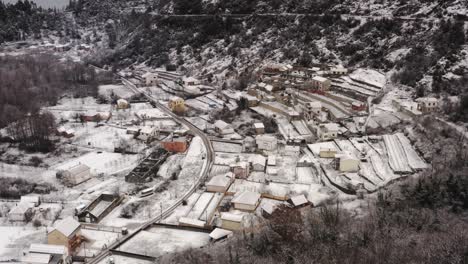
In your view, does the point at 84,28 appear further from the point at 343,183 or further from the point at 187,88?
the point at 343,183

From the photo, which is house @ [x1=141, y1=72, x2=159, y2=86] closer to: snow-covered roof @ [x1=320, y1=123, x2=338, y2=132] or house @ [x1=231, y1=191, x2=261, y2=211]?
snow-covered roof @ [x1=320, y1=123, x2=338, y2=132]

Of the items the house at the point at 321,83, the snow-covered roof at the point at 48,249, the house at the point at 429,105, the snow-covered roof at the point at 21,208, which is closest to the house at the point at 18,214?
the snow-covered roof at the point at 21,208

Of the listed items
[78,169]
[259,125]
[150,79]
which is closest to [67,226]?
[78,169]

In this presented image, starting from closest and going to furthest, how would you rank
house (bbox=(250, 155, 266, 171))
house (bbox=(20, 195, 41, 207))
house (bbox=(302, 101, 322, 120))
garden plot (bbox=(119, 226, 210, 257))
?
garden plot (bbox=(119, 226, 210, 257))
house (bbox=(20, 195, 41, 207))
house (bbox=(250, 155, 266, 171))
house (bbox=(302, 101, 322, 120))

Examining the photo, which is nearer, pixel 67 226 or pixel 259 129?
pixel 67 226

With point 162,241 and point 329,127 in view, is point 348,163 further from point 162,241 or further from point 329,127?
point 162,241

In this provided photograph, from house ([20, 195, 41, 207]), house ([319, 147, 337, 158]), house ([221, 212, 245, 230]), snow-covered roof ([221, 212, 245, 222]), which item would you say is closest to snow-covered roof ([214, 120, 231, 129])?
house ([319, 147, 337, 158])
